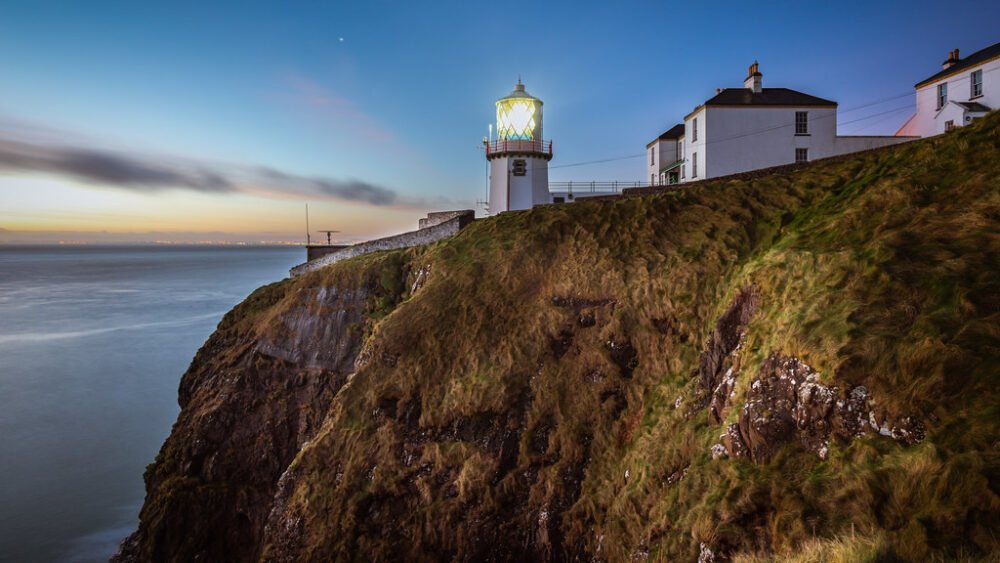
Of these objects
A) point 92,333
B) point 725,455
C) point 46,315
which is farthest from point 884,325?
point 46,315

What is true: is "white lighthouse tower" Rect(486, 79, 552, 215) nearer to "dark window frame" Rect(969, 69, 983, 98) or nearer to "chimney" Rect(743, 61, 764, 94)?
"chimney" Rect(743, 61, 764, 94)

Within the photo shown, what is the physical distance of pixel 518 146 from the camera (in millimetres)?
33531

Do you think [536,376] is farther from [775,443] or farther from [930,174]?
[930,174]

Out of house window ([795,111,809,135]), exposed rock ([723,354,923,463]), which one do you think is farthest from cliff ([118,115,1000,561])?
house window ([795,111,809,135])

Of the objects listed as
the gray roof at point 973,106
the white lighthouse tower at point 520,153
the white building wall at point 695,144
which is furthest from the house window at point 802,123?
the white lighthouse tower at point 520,153

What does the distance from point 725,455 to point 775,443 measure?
3.38ft

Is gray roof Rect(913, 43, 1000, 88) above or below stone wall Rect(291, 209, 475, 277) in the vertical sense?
above

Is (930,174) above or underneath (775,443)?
above

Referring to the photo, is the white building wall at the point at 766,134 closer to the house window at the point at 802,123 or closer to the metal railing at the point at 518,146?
the house window at the point at 802,123

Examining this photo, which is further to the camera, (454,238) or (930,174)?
(454,238)

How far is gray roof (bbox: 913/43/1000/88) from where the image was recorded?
28.9m

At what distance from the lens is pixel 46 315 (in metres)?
72.4

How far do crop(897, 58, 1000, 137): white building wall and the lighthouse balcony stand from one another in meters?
23.1

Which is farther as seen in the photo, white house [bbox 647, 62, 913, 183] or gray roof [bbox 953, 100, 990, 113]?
white house [bbox 647, 62, 913, 183]
